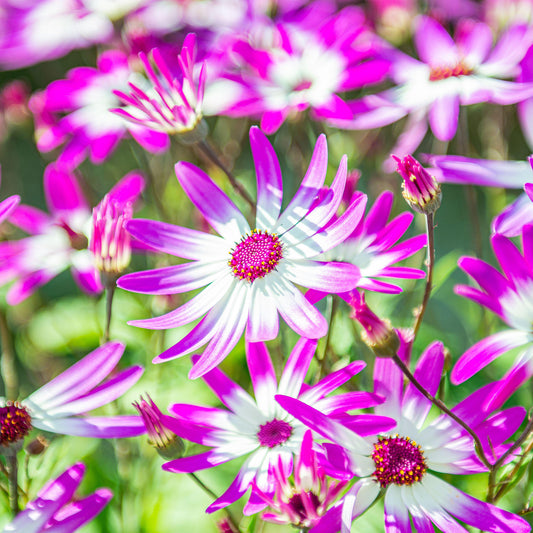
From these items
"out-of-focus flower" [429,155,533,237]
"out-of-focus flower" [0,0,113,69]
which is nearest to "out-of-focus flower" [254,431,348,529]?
"out-of-focus flower" [429,155,533,237]

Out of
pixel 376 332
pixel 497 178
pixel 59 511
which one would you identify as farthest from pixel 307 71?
pixel 59 511

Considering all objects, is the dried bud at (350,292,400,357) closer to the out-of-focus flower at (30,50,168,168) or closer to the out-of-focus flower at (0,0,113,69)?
the out-of-focus flower at (30,50,168,168)

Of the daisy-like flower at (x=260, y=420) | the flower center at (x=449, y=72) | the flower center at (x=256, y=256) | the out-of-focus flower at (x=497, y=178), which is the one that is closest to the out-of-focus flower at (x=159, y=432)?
the daisy-like flower at (x=260, y=420)

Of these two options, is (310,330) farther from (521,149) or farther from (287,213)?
(521,149)

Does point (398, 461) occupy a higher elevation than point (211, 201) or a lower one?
lower

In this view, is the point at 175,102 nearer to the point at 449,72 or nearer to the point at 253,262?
the point at 253,262
